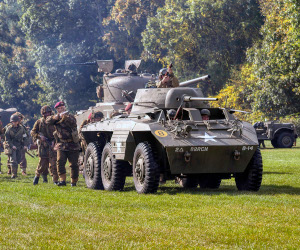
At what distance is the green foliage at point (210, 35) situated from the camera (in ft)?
150

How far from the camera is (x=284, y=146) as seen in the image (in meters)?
36.7

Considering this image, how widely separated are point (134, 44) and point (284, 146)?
24.8 metres

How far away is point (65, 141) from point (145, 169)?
357 centimetres

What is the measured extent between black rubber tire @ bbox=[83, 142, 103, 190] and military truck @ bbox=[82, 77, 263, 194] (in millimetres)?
378

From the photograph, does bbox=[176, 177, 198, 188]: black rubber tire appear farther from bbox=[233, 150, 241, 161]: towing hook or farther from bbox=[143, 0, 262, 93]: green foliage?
bbox=[143, 0, 262, 93]: green foliage

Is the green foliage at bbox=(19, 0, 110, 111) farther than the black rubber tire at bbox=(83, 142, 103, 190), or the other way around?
the green foliage at bbox=(19, 0, 110, 111)

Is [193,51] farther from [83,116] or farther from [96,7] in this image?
[83,116]

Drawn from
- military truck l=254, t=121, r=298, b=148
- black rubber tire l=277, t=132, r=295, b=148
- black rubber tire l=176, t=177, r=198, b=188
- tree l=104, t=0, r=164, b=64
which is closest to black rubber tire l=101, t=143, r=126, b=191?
black rubber tire l=176, t=177, r=198, b=188

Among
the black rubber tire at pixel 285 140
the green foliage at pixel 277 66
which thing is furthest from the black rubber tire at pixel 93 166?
the black rubber tire at pixel 285 140

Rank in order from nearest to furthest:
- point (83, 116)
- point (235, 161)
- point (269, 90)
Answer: point (235, 161)
point (83, 116)
point (269, 90)

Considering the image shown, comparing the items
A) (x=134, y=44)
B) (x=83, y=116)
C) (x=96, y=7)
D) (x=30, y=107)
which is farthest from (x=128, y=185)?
(x=30, y=107)

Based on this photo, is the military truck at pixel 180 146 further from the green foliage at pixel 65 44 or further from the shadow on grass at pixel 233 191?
the green foliage at pixel 65 44

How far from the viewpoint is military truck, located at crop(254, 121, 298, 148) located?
119ft

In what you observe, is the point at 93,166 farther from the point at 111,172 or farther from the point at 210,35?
the point at 210,35
